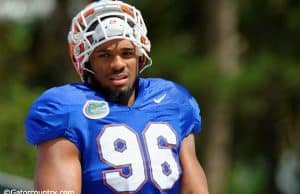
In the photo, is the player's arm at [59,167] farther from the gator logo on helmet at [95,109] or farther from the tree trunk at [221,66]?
the tree trunk at [221,66]

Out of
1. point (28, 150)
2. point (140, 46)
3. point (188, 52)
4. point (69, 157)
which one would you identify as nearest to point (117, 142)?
point (69, 157)

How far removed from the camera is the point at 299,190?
1445cm

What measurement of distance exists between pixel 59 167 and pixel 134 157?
259 mm

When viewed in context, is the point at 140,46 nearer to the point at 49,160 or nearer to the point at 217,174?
the point at 49,160

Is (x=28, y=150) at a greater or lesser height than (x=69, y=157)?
lesser

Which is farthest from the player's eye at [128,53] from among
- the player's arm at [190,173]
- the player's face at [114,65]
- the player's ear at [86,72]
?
the player's arm at [190,173]

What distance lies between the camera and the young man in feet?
10.6

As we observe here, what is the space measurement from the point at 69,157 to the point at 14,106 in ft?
25.3

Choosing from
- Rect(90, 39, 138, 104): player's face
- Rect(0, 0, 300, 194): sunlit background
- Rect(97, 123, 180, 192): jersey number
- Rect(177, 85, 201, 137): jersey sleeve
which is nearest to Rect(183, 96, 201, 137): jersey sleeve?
Rect(177, 85, 201, 137): jersey sleeve

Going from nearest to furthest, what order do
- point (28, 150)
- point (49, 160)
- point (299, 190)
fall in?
point (49, 160) → point (28, 150) → point (299, 190)

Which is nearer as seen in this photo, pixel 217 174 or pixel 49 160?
pixel 49 160

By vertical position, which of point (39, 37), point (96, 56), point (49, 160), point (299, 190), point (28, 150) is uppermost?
point (96, 56)

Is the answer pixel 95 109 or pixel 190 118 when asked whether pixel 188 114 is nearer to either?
pixel 190 118

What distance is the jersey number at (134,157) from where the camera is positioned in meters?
3.23
